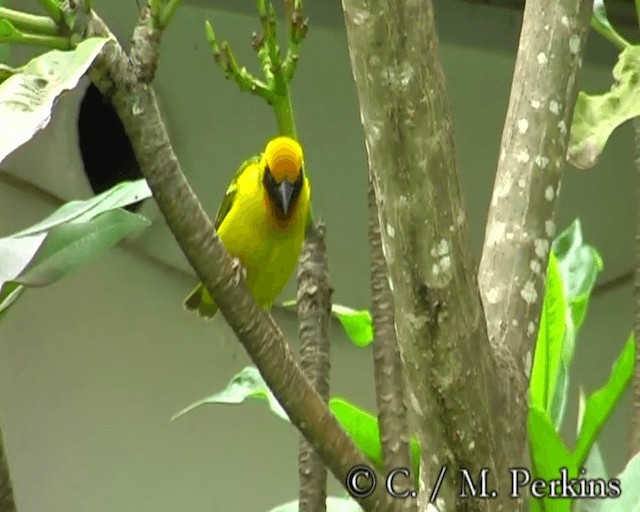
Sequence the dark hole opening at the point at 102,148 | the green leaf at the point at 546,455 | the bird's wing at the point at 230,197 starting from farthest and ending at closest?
the dark hole opening at the point at 102,148 < the bird's wing at the point at 230,197 < the green leaf at the point at 546,455

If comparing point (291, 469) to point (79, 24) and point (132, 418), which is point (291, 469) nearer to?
point (132, 418)

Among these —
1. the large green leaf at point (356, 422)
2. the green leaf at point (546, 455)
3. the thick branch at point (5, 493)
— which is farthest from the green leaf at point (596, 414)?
the thick branch at point (5, 493)

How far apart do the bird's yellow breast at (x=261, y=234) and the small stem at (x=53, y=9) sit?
0.39 m

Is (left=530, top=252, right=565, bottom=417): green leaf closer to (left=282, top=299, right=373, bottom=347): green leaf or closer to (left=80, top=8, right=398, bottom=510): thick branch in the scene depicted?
(left=282, top=299, right=373, bottom=347): green leaf

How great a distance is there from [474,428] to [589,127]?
354 mm

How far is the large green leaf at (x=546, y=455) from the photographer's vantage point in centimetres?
78

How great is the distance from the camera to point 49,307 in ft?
4.77

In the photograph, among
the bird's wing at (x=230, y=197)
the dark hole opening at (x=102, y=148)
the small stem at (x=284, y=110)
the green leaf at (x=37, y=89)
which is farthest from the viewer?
the dark hole opening at (x=102, y=148)

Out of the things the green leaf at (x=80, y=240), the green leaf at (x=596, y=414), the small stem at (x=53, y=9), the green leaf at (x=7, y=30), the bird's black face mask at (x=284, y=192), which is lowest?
the green leaf at (x=596, y=414)

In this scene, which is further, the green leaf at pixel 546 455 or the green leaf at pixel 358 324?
the green leaf at pixel 358 324

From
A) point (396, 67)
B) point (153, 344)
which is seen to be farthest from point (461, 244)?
point (153, 344)

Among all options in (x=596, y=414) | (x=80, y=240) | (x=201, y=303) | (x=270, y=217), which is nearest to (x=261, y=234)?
(x=270, y=217)

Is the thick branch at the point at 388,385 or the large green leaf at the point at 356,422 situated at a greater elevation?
the thick branch at the point at 388,385
